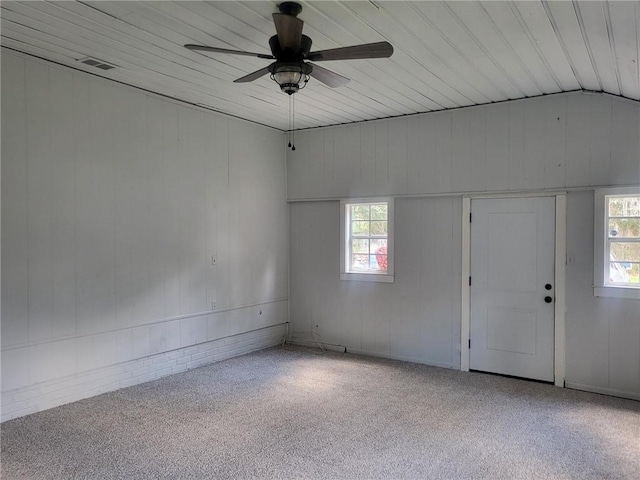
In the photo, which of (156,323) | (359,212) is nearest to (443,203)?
(359,212)

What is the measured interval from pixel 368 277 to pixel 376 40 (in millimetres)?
3128

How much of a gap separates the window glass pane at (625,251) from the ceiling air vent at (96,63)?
189 inches

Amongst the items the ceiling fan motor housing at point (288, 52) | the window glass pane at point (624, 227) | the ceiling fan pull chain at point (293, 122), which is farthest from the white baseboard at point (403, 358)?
the ceiling fan motor housing at point (288, 52)

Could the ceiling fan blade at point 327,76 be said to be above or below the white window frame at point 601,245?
above

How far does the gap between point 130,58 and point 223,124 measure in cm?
177

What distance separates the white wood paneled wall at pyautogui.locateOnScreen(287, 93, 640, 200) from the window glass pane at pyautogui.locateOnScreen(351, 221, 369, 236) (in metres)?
0.38

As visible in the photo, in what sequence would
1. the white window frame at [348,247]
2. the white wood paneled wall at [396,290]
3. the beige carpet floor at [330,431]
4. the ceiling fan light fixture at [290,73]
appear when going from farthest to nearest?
the white window frame at [348,247] → the white wood paneled wall at [396,290] → the beige carpet floor at [330,431] → the ceiling fan light fixture at [290,73]

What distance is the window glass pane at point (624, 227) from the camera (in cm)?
428

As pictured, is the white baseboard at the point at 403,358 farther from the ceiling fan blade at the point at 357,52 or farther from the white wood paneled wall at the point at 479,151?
the ceiling fan blade at the point at 357,52

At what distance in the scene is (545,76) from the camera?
403 cm

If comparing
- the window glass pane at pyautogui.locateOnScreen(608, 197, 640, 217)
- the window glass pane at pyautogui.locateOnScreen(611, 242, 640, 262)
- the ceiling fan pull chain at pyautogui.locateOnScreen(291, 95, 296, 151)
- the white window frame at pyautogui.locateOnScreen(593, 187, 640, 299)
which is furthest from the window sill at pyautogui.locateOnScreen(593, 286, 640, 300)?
the ceiling fan pull chain at pyautogui.locateOnScreen(291, 95, 296, 151)

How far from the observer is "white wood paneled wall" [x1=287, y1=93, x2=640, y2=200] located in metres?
4.36

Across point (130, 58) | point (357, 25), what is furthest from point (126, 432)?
point (357, 25)

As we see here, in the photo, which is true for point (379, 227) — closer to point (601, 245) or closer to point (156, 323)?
point (601, 245)
